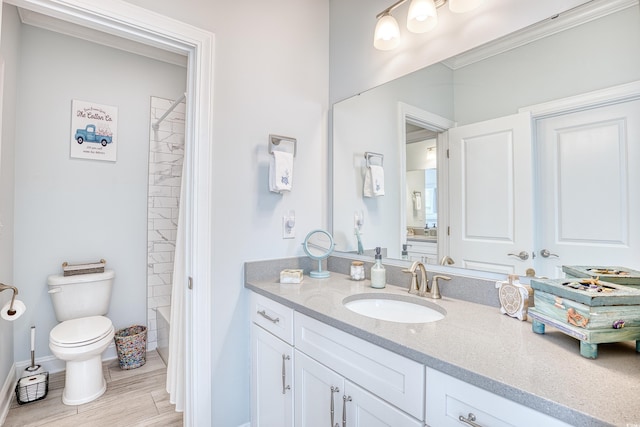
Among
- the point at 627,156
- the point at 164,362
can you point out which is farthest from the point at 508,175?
the point at 164,362

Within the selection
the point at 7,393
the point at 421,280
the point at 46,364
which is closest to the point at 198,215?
the point at 421,280

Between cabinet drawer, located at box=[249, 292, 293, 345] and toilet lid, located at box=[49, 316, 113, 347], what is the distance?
48.2 inches

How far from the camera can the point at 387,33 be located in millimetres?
1610

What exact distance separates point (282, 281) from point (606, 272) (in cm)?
130

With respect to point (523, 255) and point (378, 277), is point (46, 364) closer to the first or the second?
point (378, 277)

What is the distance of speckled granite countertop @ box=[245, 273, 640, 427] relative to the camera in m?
0.60

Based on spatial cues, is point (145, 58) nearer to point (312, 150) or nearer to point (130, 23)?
point (130, 23)

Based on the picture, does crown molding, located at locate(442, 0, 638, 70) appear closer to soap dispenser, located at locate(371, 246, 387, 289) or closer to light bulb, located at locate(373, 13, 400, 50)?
light bulb, located at locate(373, 13, 400, 50)

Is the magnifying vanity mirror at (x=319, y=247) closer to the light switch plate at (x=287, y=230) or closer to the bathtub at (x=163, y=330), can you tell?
the light switch plate at (x=287, y=230)

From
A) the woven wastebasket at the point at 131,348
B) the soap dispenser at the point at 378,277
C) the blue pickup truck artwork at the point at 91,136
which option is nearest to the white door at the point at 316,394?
the soap dispenser at the point at 378,277

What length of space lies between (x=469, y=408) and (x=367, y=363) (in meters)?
0.33

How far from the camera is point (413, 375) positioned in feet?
2.85

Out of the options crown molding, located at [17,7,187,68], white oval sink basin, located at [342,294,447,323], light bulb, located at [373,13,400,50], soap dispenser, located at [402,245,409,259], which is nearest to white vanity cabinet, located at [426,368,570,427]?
white oval sink basin, located at [342,294,447,323]

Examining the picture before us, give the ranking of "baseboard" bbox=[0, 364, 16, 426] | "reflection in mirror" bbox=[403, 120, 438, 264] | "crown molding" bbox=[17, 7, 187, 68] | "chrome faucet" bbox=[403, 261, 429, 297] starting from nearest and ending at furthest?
"chrome faucet" bbox=[403, 261, 429, 297] → "reflection in mirror" bbox=[403, 120, 438, 264] → "baseboard" bbox=[0, 364, 16, 426] → "crown molding" bbox=[17, 7, 187, 68]
